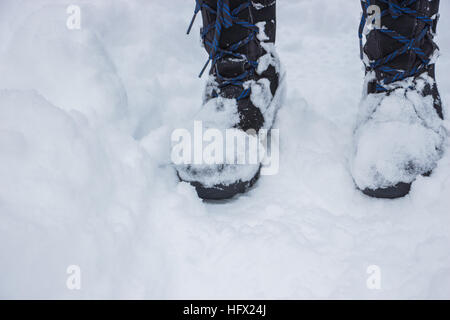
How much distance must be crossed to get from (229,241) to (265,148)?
14.3 inches

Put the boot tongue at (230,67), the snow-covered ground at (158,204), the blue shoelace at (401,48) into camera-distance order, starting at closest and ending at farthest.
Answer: the snow-covered ground at (158,204), the blue shoelace at (401,48), the boot tongue at (230,67)

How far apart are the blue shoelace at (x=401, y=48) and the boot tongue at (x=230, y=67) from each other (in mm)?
310

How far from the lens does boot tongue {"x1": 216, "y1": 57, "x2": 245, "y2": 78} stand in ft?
3.16

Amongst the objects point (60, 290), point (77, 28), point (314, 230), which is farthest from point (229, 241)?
point (77, 28)

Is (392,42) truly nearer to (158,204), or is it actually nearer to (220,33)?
(220,33)

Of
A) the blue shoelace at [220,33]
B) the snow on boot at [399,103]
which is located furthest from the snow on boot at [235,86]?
the snow on boot at [399,103]

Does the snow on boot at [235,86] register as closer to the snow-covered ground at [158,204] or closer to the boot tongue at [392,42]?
the snow-covered ground at [158,204]

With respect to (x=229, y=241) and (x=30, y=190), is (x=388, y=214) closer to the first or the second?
(x=229, y=241)

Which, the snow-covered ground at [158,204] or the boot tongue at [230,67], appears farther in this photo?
the boot tongue at [230,67]

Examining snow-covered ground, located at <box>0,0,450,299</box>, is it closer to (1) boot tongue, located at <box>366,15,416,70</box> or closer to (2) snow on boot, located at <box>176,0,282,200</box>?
(2) snow on boot, located at <box>176,0,282,200</box>

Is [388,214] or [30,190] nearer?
[30,190]

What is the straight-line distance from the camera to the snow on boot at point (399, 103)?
87 centimetres

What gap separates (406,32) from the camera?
2.88 feet

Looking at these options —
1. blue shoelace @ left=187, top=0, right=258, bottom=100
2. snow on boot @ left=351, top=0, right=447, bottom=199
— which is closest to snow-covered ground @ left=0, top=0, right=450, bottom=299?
snow on boot @ left=351, top=0, right=447, bottom=199
